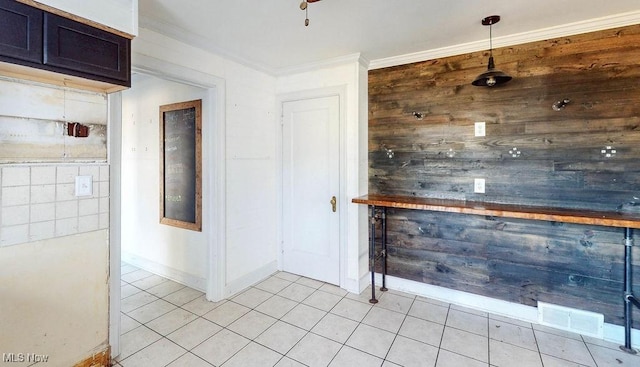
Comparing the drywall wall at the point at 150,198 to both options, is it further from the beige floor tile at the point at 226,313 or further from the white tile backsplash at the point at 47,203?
the white tile backsplash at the point at 47,203

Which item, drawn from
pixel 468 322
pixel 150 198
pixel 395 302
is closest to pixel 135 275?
pixel 150 198

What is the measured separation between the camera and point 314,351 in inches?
83.0

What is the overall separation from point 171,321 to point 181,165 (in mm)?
1616

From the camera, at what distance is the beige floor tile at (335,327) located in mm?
2284

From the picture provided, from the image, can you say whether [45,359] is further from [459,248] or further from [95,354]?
[459,248]

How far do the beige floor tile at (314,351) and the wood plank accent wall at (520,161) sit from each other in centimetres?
122

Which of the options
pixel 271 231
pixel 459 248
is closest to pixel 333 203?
pixel 271 231

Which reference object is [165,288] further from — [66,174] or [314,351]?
[314,351]

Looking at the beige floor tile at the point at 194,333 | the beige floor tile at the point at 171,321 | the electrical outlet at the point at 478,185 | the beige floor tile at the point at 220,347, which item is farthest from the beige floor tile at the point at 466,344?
the beige floor tile at the point at 171,321

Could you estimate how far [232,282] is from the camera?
2982 mm

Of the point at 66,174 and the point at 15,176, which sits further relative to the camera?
the point at 66,174

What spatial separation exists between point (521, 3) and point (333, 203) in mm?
2293

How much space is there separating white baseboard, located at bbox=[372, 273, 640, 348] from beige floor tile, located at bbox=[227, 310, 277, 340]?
1.13 m

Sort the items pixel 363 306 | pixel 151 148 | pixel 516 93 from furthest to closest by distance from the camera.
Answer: pixel 151 148 → pixel 363 306 → pixel 516 93
